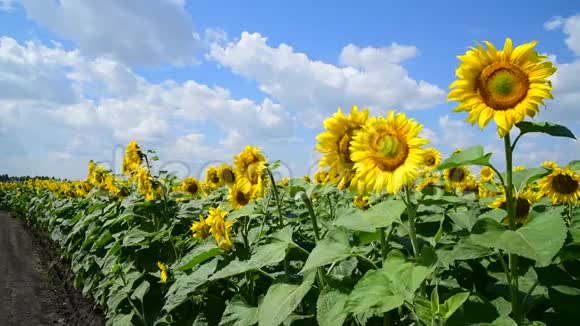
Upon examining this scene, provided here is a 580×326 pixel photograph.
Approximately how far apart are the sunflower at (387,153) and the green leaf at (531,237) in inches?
14.1

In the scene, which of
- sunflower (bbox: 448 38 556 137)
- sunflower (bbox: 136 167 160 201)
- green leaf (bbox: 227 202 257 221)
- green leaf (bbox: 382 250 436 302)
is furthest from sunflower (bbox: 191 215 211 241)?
sunflower (bbox: 448 38 556 137)

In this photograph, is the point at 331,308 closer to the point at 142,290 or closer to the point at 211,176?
Answer: the point at 142,290

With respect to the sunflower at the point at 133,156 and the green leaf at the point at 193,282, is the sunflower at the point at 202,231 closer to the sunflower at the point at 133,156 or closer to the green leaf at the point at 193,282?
the green leaf at the point at 193,282

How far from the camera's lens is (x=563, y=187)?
178 inches

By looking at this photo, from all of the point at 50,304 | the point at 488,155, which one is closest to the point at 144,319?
the point at 488,155

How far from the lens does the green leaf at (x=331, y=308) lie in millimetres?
2170

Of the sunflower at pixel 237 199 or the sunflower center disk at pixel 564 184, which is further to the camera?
the sunflower center disk at pixel 564 184

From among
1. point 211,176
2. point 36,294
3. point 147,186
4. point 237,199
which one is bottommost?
point 36,294

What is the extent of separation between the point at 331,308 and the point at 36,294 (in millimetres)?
9092

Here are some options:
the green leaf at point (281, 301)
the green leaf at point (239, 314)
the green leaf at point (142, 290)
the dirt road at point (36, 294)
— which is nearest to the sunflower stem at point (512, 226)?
the green leaf at point (281, 301)

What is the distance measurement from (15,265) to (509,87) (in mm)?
13116

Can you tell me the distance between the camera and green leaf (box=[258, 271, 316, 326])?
7.88 feet

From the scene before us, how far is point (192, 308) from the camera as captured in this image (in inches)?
159

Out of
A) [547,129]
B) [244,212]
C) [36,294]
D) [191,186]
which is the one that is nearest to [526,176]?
[547,129]
